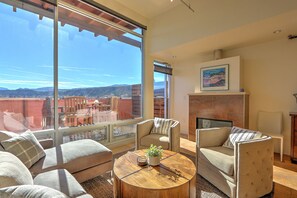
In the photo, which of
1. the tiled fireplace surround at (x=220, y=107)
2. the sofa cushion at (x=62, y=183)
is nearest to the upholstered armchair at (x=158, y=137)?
the tiled fireplace surround at (x=220, y=107)

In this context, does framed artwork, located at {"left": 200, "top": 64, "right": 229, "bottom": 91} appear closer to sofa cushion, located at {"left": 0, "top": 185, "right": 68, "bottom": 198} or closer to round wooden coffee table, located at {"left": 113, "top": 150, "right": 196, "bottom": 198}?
round wooden coffee table, located at {"left": 113, "top": 150, "right": 196, "bottom": 198}

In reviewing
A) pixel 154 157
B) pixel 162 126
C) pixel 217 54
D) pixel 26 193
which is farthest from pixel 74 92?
pixel 217 54

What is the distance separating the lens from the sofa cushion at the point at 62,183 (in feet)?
4.59

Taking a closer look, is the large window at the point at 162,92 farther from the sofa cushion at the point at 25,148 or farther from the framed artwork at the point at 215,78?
the sofa cushion at the point at 25,148

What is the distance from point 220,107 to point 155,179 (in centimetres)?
304

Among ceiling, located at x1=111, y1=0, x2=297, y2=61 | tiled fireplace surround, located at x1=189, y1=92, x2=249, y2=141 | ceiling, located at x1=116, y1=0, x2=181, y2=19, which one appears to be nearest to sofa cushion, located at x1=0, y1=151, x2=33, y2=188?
ceiling, located at x1=111, y1=0, x2=297, y2=61

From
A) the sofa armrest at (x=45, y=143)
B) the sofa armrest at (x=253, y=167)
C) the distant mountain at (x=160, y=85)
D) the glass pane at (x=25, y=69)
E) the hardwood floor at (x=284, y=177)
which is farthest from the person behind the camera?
the distant mountain at (x=160, y=85)

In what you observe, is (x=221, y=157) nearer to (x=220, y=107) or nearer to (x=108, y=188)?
(x=108, y=188)

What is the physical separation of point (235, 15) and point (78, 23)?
3.10m

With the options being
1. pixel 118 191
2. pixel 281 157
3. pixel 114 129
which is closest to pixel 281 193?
pixel 281 157

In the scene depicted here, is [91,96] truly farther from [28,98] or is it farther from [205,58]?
[205,58]

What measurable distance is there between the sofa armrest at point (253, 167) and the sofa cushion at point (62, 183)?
65.7 inches

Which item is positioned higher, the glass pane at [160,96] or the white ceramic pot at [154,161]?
the glass pane at [160,96]

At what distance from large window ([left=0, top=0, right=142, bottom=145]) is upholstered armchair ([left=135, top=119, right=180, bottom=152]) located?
0.94 m
